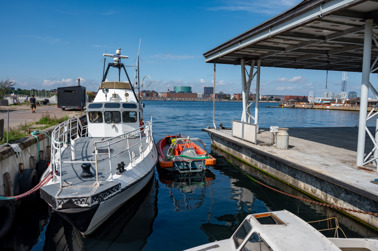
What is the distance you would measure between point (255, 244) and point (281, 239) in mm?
524

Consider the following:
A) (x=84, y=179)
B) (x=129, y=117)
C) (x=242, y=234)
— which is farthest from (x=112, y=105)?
(x=242, y=234)

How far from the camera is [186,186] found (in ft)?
39.9

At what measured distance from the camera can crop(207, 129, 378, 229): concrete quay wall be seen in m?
7.41

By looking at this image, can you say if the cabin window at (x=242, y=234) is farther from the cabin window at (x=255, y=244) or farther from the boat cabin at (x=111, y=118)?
the boat cabin at (x=111, y=118)

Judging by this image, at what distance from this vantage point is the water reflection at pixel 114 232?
7207mm

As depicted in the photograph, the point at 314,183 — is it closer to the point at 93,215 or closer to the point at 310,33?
the point at 310,33

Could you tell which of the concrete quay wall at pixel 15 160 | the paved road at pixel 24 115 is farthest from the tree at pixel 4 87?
the concrete quay wall at pixel 15 160

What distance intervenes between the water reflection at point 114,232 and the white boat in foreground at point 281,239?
301cm

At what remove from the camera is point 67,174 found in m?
8.09

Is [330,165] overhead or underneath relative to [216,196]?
overhead

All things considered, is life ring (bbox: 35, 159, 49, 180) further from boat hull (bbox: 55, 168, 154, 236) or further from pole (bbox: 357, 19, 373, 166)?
pole (bbox: 357, 19, 373, 166)

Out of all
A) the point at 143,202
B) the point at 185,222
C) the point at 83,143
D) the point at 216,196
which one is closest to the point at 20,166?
the point at 83,143

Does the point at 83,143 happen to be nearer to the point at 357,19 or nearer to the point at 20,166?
the point at 20,166

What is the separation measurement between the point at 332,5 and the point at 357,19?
1643 mm
